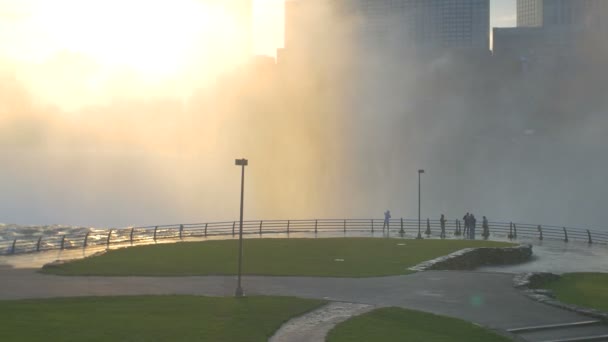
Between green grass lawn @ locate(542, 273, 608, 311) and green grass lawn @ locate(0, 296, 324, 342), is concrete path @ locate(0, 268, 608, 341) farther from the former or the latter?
green grass lawn @ locate(0, 296, 324, 342)

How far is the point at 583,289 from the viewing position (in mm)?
32438

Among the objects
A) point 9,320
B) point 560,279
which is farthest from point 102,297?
point 560,279

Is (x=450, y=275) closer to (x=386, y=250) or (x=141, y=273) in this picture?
(x=386, y=250)

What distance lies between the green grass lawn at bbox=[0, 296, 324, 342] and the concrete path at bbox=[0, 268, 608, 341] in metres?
2.61

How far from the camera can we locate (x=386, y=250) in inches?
1870

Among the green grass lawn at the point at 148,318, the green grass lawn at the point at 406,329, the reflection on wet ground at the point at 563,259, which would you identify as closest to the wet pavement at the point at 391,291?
the green grass lawn at the point at 406,329

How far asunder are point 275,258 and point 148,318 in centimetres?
1969

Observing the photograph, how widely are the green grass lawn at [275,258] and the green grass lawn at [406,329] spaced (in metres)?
11.3

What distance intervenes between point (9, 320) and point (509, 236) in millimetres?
50417

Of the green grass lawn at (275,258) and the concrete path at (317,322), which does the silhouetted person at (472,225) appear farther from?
the concrete path at (317,322)

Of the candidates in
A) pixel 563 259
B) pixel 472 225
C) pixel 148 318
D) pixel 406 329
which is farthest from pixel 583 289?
pixel 472 225

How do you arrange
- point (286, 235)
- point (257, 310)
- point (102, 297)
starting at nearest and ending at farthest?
point (257, 310) → point (102, 297) → point (286, 235)

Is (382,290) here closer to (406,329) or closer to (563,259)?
(406,329)

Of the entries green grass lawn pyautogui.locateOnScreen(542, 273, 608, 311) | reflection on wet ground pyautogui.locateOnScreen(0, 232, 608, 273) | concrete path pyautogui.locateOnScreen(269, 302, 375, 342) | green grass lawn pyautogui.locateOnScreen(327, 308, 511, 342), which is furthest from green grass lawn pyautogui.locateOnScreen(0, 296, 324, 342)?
reflection on wet ground pyautogui.locateOnScreen(0, 232, 608, 273)
